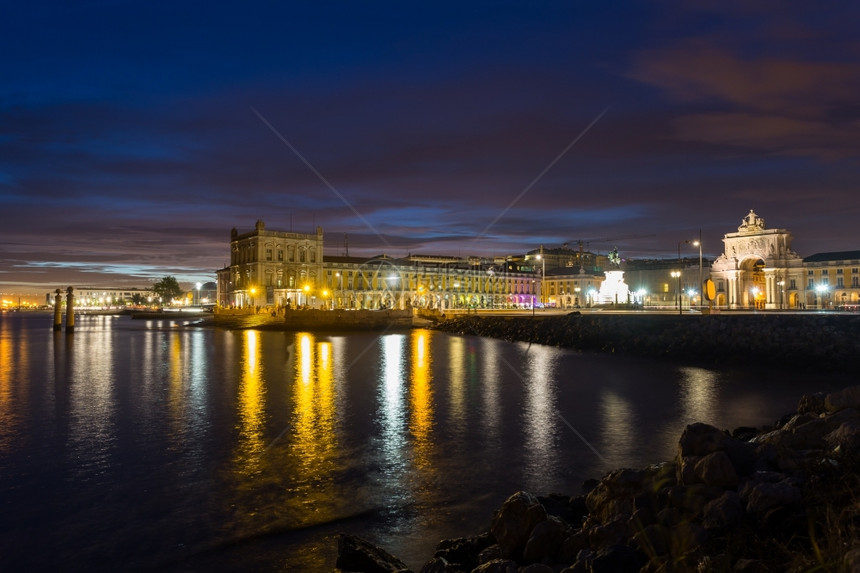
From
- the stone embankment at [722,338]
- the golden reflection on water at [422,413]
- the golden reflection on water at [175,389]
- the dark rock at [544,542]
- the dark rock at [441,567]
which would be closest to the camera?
the dark rock at [441,567]

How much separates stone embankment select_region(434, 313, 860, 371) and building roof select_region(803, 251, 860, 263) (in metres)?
80.1

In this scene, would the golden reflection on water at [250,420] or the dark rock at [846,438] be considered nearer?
the dark rock at [846,438]

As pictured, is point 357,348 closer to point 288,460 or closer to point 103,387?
point 103,387

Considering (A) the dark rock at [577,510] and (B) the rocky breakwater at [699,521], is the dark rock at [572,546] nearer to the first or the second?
(B) the rocky breakwater at [699,521]

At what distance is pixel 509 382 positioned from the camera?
3042 centimetres

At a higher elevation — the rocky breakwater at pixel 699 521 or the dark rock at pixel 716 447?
the dark rock at pixel 716 447

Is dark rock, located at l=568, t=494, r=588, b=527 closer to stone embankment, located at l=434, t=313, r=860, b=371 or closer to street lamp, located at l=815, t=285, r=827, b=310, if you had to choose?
stone embankment, located at l=434, t=313, r=860, b=371

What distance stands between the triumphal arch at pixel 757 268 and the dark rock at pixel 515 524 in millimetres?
113508

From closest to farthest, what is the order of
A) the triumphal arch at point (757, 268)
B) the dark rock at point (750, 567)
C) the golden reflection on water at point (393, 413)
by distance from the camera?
the dark rock at point (750, 567) → the golden reflection on water at point (393, 413) → the triumphal arch at point (757, 268)

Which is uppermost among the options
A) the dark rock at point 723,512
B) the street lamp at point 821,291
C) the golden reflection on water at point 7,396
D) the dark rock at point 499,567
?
the street lamp at point 821,291

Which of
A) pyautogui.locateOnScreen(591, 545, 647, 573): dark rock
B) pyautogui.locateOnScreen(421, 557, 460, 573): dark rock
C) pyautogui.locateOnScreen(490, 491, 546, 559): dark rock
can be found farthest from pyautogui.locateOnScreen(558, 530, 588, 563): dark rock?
pyautogui.locateOnScreen(421, 557, 460, 573): dark rock

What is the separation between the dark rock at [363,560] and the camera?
8.33 metres

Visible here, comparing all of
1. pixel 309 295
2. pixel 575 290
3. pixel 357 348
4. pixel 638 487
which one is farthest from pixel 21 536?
pixel 575 290

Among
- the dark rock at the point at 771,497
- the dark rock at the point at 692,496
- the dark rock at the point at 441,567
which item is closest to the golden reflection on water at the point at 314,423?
the dark rock at the point at 441,567
